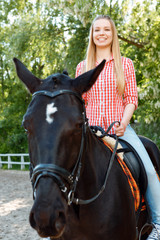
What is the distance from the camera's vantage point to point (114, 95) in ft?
10.8

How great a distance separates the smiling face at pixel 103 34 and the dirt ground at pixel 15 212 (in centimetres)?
474

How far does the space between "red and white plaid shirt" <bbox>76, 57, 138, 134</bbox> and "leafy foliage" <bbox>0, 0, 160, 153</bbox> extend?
7.38 metres

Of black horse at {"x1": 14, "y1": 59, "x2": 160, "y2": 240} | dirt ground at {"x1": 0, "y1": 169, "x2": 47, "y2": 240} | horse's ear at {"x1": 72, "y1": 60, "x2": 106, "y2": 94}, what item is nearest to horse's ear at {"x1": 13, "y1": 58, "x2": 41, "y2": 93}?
black horse at {"x1": 14, "y1": 59, "x2": 160, "y2": 240}

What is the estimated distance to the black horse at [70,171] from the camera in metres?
1.90

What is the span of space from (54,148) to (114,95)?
5.00 feet

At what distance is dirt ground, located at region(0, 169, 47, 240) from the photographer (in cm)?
672

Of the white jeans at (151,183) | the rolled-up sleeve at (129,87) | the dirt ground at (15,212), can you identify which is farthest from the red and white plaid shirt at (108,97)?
the dirt ground at (15,212)

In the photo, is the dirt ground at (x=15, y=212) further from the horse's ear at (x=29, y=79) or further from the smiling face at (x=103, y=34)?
the horse's ear at (x=29, y=79)

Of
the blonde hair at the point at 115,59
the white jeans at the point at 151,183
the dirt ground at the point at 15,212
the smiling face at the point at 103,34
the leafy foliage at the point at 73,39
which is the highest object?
the leafy foliage at the point at 73,39

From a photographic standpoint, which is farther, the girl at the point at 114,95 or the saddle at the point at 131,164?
the girl at the point at 114,95

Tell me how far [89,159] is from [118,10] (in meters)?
11.6

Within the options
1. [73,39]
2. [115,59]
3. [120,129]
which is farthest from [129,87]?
[73,39]

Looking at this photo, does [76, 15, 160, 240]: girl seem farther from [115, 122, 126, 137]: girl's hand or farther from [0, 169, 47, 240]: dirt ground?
[0, 169, 47, 240]: dirt ground

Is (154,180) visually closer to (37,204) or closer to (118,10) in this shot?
(37,204)
